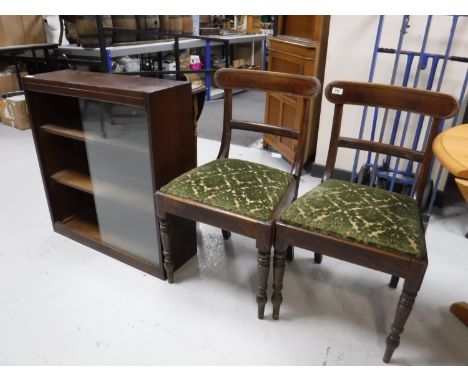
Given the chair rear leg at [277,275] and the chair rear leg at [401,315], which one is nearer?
the chair rear leg at [401,315]

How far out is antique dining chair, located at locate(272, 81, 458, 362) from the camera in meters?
1.17

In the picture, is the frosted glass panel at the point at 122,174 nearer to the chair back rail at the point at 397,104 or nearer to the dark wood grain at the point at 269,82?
the dark wood grain at the point at 269,82

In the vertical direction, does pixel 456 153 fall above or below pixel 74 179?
above

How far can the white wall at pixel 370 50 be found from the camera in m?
2.06

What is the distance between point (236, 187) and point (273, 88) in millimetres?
494

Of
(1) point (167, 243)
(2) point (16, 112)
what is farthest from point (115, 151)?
(2) point (16, 112)

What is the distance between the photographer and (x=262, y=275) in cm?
141

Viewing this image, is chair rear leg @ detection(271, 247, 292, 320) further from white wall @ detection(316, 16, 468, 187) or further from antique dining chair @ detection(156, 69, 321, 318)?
white wall @ detection(316, 16, 468, 187)

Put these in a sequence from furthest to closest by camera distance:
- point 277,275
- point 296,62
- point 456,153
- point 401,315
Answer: point 296,62
point 277,275
point 401,315
point 456,153

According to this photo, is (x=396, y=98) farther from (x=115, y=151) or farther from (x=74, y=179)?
(x=74, y=179)

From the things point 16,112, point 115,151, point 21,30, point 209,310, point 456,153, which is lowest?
point 209,310

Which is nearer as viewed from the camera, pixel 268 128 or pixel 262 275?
pixel 262 275

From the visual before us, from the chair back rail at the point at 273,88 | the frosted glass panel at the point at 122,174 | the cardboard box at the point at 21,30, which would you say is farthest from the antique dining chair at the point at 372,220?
the cardboard box at the point at 21,30
